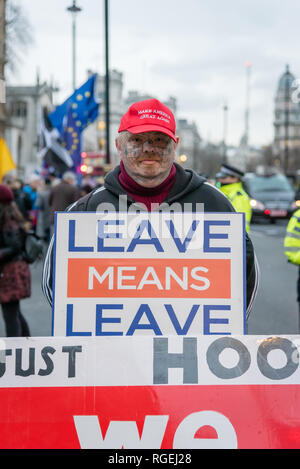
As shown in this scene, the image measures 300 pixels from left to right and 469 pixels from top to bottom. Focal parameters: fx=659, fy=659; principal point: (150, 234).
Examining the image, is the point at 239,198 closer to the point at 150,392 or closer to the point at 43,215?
the point at 150,392

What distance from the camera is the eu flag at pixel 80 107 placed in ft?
55.7

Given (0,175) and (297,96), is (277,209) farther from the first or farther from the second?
(297,96)

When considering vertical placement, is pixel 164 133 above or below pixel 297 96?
below

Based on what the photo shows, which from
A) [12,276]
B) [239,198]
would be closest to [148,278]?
[12,276]

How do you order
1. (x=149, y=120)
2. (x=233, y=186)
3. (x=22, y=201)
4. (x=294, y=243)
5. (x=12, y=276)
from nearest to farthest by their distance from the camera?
(x=149, y=120) < (x=12, y=276) < (x=294, y=243) < (x=233, y=186) < (x=22, y=201)

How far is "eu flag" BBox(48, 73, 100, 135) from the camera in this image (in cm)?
1697

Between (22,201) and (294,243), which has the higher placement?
(22,201)

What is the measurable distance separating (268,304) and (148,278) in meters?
6.63

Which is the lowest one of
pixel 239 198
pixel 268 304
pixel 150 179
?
pixel 268 304

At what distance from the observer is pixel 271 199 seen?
2392 centimetres

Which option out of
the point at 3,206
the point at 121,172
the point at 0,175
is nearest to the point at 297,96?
the point at 0,175

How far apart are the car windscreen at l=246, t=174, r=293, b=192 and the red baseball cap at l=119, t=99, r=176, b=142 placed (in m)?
22.2

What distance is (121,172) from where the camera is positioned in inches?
115
